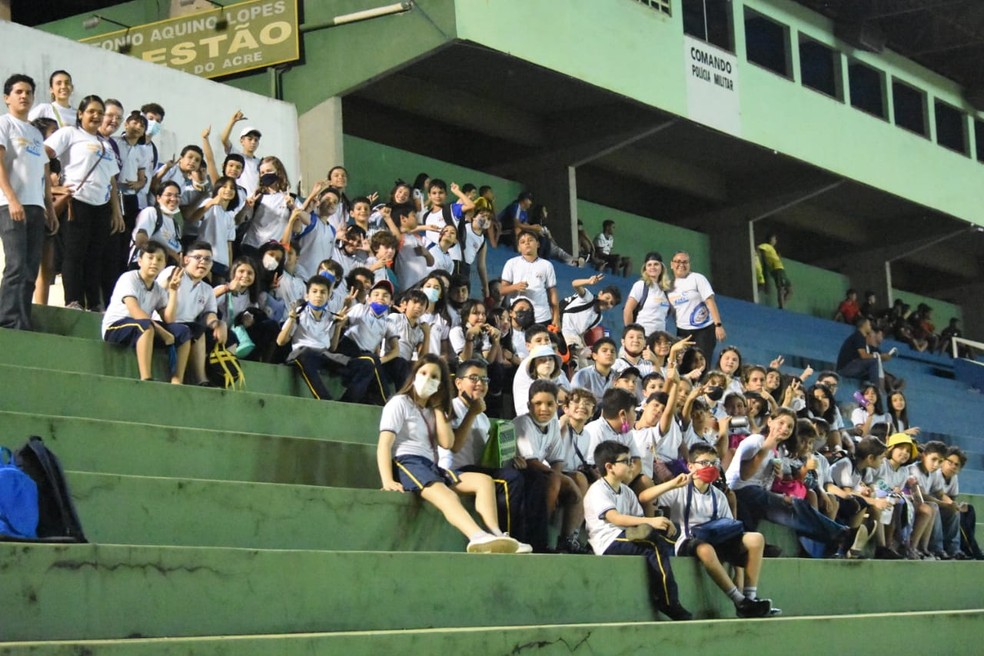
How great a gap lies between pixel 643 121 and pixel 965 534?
25.0ft

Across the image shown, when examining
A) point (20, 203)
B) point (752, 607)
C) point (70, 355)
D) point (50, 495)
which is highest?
point (20, 203)

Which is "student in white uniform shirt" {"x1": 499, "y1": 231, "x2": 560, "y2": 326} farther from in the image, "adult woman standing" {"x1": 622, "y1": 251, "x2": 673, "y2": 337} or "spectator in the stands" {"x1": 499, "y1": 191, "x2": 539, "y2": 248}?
"spectator in the stands" {"x1": 499, "y1": 191, "x2": 539, "y2": 248}

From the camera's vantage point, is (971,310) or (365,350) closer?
(365,350)

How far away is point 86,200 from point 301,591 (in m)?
3.69

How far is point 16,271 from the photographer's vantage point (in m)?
7.44

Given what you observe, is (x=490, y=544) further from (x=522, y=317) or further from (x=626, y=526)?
(x=522, y=317)

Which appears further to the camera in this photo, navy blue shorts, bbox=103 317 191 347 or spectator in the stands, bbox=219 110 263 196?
spectator in the stands, bbox=219 110 263 196

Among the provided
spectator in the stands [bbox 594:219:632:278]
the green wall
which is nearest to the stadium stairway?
the green wall

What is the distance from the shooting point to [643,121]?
1712 cm

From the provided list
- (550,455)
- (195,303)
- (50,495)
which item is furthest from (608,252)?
(50,495)

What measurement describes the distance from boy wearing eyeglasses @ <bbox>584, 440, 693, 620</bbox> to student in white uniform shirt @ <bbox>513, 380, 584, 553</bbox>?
0.08 metres

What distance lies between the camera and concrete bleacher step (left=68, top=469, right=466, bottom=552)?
18.9ft

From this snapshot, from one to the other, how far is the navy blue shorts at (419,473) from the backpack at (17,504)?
2100mm

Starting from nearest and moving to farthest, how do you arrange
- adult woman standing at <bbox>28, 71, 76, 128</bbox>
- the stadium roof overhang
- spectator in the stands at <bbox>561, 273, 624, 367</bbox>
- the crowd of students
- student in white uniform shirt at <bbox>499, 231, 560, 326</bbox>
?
the crowd of students
adult woman standing at <bbox>28, 71, 76, 128</bbox>
student in white uniform shirt at <bbox>499, 231, 560, 326</bbox>
spectator in the stands at <bbox>561, 273, 624, 367</bbox>
the stadium roof overhang
